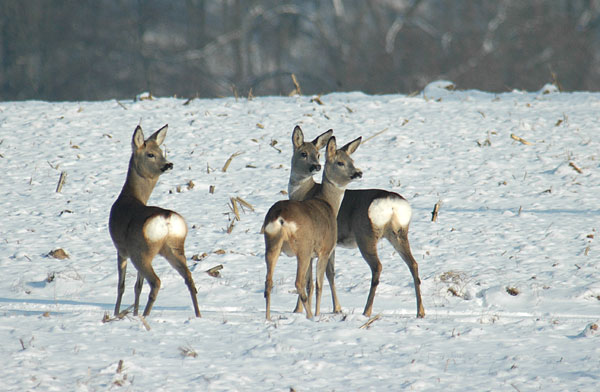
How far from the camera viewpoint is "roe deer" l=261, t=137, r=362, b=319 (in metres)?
7.16

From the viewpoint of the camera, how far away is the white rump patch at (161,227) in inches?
283

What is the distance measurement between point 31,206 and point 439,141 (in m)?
7.58

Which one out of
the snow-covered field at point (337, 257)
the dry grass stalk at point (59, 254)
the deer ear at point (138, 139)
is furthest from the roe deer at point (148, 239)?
the dry grass stalk at point (59, 254)

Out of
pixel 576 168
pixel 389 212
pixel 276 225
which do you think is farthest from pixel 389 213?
pixel 576 168

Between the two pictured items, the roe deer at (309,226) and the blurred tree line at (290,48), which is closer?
the roe deer at (309,226)

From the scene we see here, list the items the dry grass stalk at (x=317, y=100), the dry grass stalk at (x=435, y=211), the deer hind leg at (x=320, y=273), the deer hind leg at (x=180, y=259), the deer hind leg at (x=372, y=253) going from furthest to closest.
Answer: the dry grass stalk at (x=317, y=100), the dry grass stalk at (x=435, y=211), the deer hind leg at (x=372, y=253), the deer hind leg at (x=320, y=273), the deer hind leg at (x=180, y=259)

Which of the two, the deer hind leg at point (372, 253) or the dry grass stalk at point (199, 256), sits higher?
the deer hind leg at point (372, 253)

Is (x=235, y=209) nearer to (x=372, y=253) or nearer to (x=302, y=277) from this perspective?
(x=372, y=253)

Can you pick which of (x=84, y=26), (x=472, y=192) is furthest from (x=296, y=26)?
(x=472, y=192)

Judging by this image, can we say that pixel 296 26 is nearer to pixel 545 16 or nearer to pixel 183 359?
pixel 545 16

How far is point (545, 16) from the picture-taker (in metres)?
41.0

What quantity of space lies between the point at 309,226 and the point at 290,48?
3884 cm

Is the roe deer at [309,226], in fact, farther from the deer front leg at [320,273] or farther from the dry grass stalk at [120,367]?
the dry grass stalk at [120,367]

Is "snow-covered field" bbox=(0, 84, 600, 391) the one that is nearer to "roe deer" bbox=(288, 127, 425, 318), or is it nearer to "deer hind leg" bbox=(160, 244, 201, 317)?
"deer hind leg" bbox=(160, 244, 201, 317)
